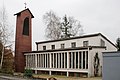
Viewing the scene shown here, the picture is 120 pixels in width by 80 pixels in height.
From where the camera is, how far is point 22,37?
129 ft

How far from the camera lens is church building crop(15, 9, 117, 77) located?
27953mm

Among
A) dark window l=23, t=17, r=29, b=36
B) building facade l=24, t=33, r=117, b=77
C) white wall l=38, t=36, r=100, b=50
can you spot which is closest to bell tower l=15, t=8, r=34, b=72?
dark window l=23, t=17, r=29, b=36

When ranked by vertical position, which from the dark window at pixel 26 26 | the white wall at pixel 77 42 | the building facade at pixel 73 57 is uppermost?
the dark window at pixel 26 26

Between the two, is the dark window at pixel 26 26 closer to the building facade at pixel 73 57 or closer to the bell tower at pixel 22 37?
the bell tower at pixel 22 37

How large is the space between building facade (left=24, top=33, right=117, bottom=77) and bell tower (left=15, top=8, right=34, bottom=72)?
1195 millimetres

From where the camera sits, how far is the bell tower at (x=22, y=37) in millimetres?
38906

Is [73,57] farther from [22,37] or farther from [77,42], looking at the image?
[22,37]

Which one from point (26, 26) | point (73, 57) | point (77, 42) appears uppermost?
point (26, 26)

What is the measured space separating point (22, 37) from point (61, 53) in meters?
10.6

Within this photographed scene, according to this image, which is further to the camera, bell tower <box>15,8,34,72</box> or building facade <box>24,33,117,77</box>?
bell tower <box>15,8,34,72</box>

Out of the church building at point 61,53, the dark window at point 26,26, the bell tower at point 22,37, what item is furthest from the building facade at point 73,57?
the dark window at point 26,26

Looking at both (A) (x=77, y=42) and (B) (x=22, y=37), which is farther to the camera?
(B) (x=22, y=37)

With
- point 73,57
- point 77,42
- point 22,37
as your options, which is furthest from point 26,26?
point 73,57

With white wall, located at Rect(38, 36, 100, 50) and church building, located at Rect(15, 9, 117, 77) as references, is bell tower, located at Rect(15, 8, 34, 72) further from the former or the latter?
white wall, located at Rect(38, 36, 100, 50)
